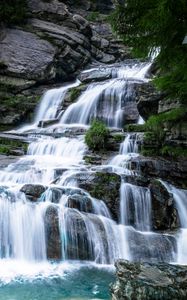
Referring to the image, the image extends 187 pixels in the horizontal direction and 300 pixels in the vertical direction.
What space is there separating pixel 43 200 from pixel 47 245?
1.57m

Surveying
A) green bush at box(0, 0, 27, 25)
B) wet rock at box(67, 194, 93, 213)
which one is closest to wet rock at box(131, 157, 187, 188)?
wet rock at box(67, 194, 93, 213)

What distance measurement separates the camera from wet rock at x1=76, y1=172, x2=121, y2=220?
42.6ft

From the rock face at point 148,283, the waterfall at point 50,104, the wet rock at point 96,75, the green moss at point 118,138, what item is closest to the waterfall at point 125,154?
the green moss at point 118,138

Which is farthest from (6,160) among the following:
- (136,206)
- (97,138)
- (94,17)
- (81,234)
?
(94,17)

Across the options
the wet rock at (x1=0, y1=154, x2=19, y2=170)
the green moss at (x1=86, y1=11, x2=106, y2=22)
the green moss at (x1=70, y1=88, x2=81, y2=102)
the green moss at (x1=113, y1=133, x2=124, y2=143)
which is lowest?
the wet rock at (x1=0, y1=154, x2=19, y2=170)

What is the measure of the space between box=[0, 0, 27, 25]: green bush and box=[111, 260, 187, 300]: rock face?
25.7 m

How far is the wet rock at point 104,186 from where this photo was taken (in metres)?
13.0

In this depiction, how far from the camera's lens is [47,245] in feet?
36.9

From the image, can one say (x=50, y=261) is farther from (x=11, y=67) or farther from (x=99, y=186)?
(x=11, y=67)

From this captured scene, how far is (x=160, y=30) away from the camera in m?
8.00

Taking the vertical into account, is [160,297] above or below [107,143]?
below

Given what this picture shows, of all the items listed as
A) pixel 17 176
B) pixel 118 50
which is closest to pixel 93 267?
pixel 17 176

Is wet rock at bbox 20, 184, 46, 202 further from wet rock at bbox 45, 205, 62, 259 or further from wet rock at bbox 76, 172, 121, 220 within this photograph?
wet rock at bbox 76, 172, 121, 220

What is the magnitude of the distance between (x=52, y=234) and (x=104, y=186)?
2610mm
